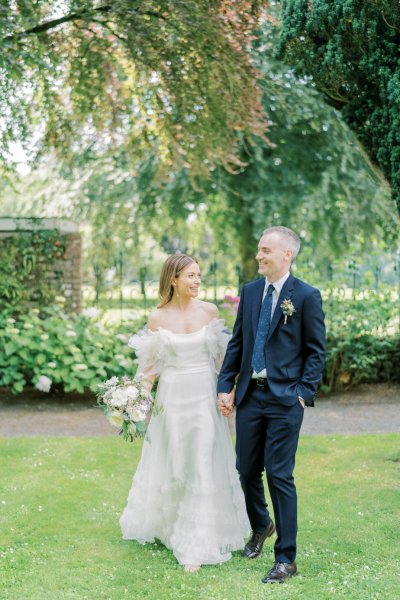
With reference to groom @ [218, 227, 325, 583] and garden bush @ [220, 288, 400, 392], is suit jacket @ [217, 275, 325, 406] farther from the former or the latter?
garden bush @ [220, 288, 400, 392]

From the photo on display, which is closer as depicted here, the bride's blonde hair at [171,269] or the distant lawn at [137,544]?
the distant lawn at [137,544]

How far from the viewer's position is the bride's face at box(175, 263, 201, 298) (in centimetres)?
458

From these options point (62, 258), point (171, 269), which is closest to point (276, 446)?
point (171, 269)

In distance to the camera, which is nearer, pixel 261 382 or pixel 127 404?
pixel 261 382

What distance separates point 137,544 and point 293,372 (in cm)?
155

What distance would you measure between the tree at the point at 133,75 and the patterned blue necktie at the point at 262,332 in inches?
175

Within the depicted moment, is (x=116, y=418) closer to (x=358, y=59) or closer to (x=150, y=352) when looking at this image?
(x=150, y=352)

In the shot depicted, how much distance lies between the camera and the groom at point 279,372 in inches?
161

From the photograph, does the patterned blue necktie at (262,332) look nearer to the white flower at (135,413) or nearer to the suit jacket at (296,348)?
the suit jacket at (296,348)

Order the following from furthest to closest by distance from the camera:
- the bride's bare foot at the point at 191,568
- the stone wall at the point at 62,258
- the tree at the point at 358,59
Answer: the stone wall at the point at 62,258
the tree at the point at 358,59
the bride's bare foot at the point at 191,568

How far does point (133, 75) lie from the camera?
9.63 meters

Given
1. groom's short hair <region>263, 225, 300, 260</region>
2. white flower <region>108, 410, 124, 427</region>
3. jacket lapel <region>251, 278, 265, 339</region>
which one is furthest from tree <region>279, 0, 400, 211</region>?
white flower <region>108, 410, 124, 427</region>

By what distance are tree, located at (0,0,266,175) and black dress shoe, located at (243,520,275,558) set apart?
16.4 feet

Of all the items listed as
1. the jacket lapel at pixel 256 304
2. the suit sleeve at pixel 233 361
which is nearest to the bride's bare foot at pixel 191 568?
the suit sleeve at pixel 233 361
